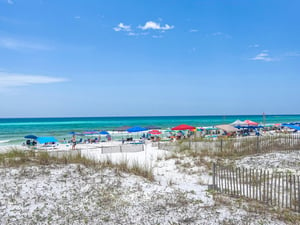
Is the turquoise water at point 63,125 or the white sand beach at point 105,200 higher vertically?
the white sand beach at point 105,200

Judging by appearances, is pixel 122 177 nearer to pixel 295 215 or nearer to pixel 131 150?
pixel 295 215

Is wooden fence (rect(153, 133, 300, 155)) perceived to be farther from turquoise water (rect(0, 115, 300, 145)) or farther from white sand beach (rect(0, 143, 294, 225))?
turquoise water (rect(0, 115, 300, 145))

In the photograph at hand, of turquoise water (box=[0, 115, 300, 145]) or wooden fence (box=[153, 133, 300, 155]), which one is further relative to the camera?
turquoise water (box=[0, 115, 300, 145])

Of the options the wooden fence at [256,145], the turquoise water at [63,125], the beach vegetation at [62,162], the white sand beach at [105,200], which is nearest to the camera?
the white sand beach at [105,200]

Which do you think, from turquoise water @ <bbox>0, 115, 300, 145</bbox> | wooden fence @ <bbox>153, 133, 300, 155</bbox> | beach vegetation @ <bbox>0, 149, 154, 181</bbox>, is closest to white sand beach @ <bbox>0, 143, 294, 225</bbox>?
beach vegetation @ <bbox>0, 149, 154, 181</bbox>

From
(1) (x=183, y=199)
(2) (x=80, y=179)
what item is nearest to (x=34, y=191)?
(2) (x=80, y=179)

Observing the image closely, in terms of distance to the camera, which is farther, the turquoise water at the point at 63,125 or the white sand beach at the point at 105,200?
the turquoise water at the point at 63,125

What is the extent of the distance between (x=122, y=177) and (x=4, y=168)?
13.7ft

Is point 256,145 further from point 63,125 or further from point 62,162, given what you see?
point 63,125

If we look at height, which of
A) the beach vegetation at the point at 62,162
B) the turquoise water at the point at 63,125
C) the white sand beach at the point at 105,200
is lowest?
the turquoise water at the point at 63,125

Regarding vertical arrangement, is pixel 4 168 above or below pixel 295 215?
above

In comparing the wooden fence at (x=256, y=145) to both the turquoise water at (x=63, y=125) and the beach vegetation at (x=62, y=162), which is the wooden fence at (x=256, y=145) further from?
the turquoise water at (x=63, y=125)

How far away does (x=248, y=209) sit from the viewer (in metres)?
6.24

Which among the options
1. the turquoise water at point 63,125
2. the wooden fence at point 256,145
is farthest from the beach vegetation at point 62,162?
the turquoise water at point 63,125
